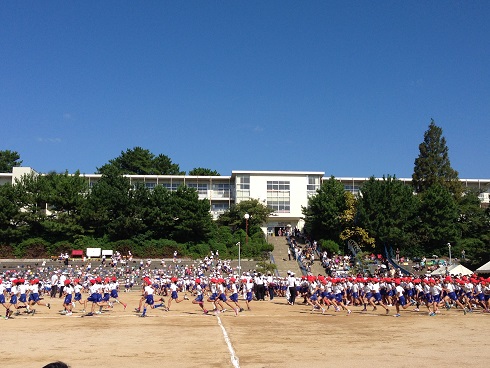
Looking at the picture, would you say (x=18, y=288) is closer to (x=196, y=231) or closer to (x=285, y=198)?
(x=196, y=231)

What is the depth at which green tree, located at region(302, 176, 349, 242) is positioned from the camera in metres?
62.9

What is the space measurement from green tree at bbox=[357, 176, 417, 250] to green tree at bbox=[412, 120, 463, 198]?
11065 mm

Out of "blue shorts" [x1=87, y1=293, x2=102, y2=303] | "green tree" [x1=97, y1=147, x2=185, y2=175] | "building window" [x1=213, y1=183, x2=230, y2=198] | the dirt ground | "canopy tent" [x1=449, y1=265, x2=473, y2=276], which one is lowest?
the dirt ground

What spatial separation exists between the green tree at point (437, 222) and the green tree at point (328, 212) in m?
9.39

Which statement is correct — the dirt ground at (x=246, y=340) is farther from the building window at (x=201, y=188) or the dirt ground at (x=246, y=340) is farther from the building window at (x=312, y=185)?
the building window at (x=201, y=188)

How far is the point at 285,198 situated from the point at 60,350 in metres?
62.7

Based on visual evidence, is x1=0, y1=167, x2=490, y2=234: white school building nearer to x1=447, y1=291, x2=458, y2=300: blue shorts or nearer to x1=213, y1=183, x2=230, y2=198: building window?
x1=213, y1=183, x2=230, y2=198: building window

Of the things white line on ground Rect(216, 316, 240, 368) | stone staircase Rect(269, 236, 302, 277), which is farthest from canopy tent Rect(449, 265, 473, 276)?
white line on ground Rect(216, 316, 240, 368)

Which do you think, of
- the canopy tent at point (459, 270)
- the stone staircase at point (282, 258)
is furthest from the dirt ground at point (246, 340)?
the stone staircase at point (282, 258)

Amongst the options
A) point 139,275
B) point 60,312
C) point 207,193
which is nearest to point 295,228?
point 207,193

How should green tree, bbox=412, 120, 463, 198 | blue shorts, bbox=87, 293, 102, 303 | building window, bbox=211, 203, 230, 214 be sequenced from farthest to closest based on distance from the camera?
building window, bbox=211, 203, 230, 214 → green tree, bbox=412, 120, 463, 198 → blue shorts, bbox=87, 293, 102, 303

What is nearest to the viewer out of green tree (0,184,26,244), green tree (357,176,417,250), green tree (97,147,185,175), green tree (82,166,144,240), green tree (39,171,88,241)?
green tree (357,176,417,250)

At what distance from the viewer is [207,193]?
79250 mm

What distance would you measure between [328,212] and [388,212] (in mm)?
7130
